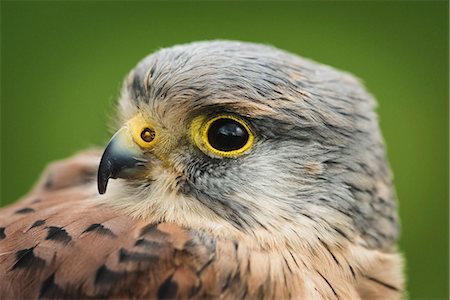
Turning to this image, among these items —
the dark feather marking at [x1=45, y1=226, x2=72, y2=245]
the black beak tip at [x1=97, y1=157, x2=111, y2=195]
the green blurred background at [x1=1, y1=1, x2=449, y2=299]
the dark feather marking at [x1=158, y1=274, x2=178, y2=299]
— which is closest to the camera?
the dark feather marking at [x1=158, y1=274, x2=178, y2=299]

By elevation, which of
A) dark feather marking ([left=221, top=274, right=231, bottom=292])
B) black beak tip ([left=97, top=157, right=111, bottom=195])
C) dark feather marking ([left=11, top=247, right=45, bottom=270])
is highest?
black beak tip ([left=97, top=157, right=111, bottom=195])

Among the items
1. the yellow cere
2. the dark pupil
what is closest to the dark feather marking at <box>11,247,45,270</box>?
the yellow cere

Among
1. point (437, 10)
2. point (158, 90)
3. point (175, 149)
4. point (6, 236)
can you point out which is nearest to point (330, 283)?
point (175, 149)

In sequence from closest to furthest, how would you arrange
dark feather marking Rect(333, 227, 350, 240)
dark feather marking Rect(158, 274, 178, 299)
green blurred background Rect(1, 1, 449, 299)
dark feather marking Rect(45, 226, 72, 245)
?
dark feather marking Rect(158, 274, 178, 299) < dark feather marking Rect(45, 226, 72, 245) < dark feather marking Rect(333, 227, 350, 240) < green blurred background Rect(1, 1, 449, 299)

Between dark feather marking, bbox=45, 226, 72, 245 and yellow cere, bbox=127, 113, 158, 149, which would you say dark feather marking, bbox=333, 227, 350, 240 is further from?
dark feather marking, bbox=45, 226, 72, 245

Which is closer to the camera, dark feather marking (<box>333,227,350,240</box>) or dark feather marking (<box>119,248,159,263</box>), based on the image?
dark feather marking (<box>119,248,159,263</box>)

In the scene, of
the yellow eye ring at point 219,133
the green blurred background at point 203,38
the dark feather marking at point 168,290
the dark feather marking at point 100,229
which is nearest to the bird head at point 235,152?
the yellow eye ring at point 219,133

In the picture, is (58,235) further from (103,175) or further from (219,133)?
(219,133)

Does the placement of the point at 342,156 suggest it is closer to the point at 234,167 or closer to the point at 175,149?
the point at 234,167
